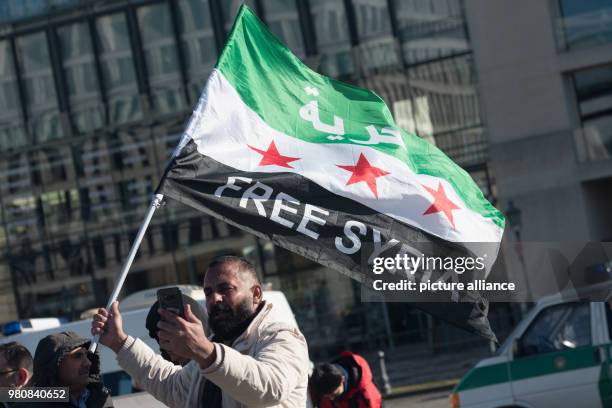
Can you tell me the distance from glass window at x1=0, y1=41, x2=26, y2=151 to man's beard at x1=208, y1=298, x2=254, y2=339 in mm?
25754

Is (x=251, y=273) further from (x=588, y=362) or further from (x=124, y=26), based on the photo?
(x=124, y=26)

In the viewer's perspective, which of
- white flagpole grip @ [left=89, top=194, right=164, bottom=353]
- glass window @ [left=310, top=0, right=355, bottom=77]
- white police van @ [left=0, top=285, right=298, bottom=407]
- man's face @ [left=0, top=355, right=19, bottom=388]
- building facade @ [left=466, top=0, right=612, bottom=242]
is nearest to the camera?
white flagpole grip @ [left=89, top=194, right=164, bottom=353]

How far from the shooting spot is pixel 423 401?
1862 cm

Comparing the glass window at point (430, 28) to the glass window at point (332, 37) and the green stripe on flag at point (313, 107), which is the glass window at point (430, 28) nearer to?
the glass window at point (332, 37)

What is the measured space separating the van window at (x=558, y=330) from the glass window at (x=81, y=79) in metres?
20.0

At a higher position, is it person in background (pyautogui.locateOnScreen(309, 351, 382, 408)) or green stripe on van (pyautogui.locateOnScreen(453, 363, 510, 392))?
person in background (pyautogui.locateOnScreen(309, 351, 382, 408))

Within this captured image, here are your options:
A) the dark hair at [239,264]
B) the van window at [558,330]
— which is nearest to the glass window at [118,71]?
the van window at [558,330]

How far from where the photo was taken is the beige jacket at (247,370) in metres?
3.41

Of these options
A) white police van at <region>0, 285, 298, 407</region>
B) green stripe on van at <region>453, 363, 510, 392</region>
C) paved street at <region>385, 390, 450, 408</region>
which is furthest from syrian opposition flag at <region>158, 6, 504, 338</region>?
paved street at <region>385, 390, 450, 408</region>

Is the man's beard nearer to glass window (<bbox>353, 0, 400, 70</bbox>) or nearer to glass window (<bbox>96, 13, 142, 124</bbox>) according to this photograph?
glass window (<bbox>353, 0, 400, 70</bbox>)

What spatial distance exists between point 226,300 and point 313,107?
237 cm

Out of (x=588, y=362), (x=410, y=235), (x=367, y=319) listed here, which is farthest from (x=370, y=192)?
(x=367, y=319)

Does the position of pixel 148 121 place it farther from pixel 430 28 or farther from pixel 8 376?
pixel 8 376

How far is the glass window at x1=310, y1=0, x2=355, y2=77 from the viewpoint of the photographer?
27.4 meters
